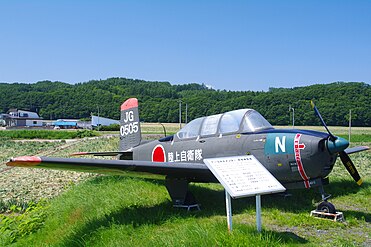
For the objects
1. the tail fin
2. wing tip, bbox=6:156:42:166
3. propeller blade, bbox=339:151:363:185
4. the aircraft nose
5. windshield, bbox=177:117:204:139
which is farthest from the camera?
the tail fin

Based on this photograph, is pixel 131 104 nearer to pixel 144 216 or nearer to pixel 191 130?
pixel 191 130

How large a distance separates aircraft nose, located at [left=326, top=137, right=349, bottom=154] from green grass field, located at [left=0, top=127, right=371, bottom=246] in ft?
4.12

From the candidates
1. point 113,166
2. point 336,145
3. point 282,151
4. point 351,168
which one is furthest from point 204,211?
point 351,168

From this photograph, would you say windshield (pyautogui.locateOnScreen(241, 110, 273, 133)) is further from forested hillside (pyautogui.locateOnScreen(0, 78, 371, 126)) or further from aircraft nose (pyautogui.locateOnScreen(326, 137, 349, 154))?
forested hillside (pyautogui.locateOnScreen(0, 78, 371, 126))

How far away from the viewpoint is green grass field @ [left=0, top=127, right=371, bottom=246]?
205 inches

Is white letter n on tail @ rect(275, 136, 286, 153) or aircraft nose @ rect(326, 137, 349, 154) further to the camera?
white letter n on tail @ rect(275, 136, 286, 153)

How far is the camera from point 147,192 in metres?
8.82

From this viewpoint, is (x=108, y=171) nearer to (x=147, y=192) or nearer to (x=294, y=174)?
(x=147, y=192)

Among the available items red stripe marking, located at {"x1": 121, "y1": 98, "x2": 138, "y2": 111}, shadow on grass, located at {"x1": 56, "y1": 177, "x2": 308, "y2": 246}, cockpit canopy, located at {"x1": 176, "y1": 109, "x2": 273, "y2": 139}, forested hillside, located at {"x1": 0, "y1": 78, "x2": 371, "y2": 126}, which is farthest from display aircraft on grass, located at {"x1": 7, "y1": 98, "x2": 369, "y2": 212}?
forested hillside, located at {"x1": 0, "y1": 78, "x2": 371, "y2": 126}

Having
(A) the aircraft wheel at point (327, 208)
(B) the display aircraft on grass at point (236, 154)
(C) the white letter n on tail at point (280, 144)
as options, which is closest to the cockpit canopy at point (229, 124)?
(B) the display aircraft on grass at point (236, 154)

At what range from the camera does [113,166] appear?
641 centimetres

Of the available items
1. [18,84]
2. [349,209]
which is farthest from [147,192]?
[18,84]

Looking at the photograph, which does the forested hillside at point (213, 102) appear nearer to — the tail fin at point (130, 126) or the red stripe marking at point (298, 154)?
the tail fin at point (130, 126)

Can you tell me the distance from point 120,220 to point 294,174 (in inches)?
132
